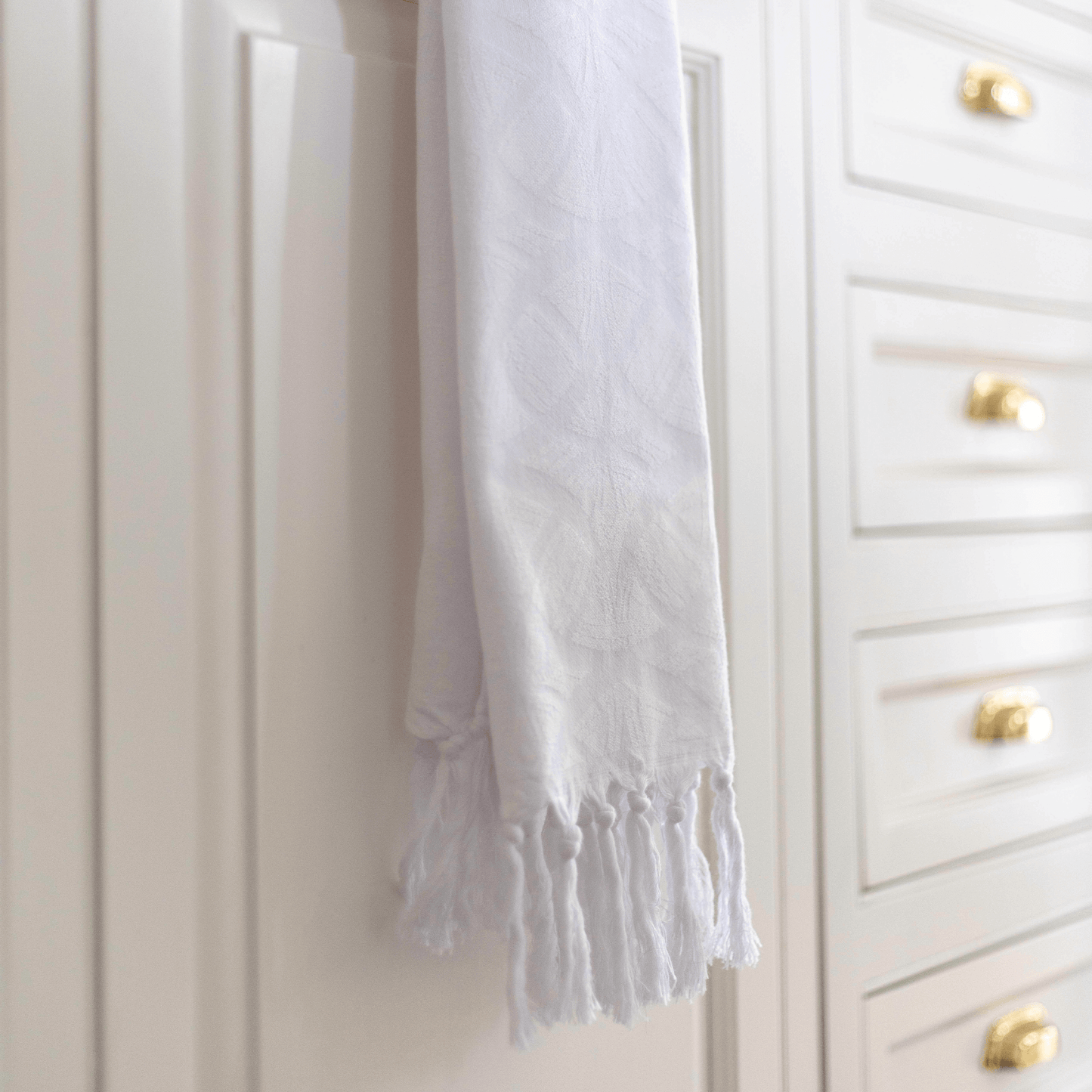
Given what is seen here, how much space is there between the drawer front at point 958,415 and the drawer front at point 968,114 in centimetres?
10

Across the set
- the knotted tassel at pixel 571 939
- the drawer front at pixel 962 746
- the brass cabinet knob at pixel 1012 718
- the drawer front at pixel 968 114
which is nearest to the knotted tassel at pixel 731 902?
the knotted tassel at pixel 571 939

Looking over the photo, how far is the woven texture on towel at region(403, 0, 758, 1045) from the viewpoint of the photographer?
1.69 ft

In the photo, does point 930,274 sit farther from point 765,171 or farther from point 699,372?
point 699,372

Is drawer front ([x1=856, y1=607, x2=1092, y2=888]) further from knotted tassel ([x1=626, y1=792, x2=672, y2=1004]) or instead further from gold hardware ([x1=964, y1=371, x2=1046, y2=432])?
knotted tassel ([x1=626, y1=792, x2=672, y2=1004])

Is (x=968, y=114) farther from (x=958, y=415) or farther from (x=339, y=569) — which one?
(x=339, y=569)

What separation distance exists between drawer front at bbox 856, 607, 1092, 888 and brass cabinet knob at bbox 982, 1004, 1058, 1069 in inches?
6.0

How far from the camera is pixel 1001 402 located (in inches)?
33.2

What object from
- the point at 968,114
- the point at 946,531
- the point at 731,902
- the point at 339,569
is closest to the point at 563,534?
the point at 339,569

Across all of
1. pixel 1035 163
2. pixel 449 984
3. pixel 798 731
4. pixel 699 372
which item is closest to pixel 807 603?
pixel 798 731

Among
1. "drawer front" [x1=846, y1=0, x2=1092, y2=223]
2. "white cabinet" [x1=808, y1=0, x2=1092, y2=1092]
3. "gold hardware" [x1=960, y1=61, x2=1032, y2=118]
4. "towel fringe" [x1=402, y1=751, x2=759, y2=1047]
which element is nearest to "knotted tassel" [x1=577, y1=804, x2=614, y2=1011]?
"towel fringe" [x1=402, y1=751, x2=759, y2=1047]

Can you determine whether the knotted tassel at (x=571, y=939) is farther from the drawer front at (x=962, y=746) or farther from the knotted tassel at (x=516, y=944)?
the drawer front at (x=962, y=746)

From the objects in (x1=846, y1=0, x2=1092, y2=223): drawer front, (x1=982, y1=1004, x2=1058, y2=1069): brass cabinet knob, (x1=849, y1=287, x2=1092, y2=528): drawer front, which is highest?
(x1=846, y1=0, x2=1092, y2=223): drawer front

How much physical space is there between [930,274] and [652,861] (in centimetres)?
54

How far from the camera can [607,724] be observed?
1.80ft
